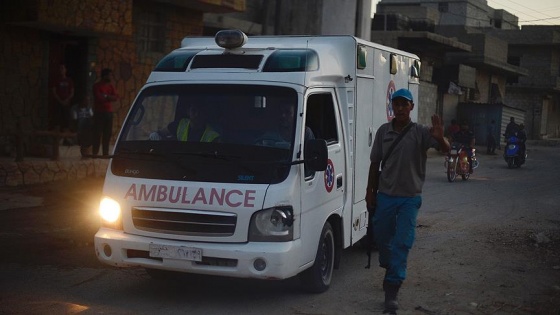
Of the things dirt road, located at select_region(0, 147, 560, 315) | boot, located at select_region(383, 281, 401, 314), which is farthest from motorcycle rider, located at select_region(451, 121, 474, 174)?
boot, located at select_region(383, 281, 401, 314)

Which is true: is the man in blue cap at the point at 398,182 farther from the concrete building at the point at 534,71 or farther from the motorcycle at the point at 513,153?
the concrete building at the point at 534,71

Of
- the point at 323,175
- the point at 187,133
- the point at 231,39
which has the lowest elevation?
the point at 323,175

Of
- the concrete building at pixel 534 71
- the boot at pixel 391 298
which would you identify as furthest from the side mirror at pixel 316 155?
the concrete building at pixel 534 71

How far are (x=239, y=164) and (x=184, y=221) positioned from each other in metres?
0.65

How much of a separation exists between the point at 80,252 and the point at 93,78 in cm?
957

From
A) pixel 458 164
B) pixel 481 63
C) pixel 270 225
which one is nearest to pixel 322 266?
pixel 270 225

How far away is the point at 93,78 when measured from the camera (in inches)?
696

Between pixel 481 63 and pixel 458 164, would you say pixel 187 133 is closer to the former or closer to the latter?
pixel 458 164

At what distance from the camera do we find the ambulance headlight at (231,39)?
719 centimetres

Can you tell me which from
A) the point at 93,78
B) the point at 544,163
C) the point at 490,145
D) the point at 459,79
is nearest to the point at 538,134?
the point at 459,79

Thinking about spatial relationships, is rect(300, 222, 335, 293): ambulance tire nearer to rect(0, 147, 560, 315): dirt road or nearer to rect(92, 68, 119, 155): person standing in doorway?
rect(0, 147, 560, 315): dirt road

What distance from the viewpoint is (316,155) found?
21.7 ft

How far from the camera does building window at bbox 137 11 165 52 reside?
19.0m

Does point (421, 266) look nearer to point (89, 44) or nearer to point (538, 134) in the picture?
point (89, 44)
